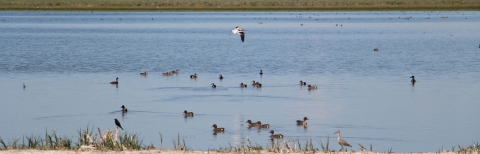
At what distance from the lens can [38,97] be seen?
64.4ft

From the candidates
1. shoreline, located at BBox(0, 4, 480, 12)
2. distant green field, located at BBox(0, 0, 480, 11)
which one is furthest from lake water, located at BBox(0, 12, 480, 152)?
distant green field, located at BBox(0, 0, 480, 11)

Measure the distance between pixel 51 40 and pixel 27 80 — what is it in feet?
79.4

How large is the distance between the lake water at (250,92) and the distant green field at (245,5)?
196ft

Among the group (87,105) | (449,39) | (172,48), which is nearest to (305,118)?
(87,105)

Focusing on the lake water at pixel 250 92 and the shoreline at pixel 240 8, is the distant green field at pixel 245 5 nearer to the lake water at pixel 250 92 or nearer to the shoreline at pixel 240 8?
the shoreline at pixel 240 8

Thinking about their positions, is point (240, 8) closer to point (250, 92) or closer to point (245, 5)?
point (245, 5)

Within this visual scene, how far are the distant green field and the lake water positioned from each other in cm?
5962

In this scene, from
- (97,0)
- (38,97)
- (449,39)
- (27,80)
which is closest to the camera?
(38,97)

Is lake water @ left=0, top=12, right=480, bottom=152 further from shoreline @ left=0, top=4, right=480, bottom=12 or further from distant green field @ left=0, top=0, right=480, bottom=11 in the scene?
distant green field @ left=0, top=0, right=480, bottom=11

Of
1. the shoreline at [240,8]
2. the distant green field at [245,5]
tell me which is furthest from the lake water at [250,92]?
the distant green field at [245,5]

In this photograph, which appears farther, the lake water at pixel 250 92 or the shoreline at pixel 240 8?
the shoreline at pixel 240 8

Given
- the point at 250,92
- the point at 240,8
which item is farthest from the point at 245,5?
the point at 250,92

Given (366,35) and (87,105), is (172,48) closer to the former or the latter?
(366,35)

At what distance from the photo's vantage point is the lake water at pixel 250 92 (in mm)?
14648
